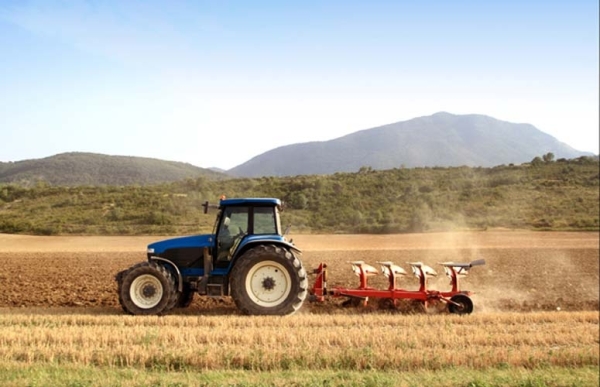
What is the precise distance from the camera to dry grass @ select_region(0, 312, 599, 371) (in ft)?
25.7

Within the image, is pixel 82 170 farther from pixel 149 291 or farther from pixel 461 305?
pixel 461 305

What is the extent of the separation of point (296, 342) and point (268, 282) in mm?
2575

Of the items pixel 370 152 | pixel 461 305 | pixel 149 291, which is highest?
pixel 370 152

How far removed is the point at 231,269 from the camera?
36.9ft

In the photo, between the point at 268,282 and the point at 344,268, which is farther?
the point at 344,268

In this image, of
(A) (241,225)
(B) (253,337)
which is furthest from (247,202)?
(B) (253,337)

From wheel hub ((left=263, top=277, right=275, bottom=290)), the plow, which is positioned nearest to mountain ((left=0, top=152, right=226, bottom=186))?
the plow

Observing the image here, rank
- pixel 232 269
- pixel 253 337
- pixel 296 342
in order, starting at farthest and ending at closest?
pixel 232 269
pixel 253 337
pixel 296 342

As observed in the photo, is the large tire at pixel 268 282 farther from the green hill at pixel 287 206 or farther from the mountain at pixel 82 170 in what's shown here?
the mountain at pixel 82 170

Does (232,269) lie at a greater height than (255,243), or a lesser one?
lesser

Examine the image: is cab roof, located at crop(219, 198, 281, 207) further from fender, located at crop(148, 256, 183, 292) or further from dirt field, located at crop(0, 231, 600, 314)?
dirt field, located at crop(0, 231, 600, 314)

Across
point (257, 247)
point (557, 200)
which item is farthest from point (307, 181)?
point (557, 200)

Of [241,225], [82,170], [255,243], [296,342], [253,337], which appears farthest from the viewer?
[241,225]

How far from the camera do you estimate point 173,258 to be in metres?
11.8
